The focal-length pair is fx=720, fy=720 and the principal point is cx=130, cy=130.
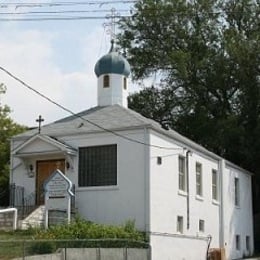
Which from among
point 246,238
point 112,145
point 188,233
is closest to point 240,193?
point 246,238

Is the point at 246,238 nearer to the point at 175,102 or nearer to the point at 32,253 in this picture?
the point at 175,102

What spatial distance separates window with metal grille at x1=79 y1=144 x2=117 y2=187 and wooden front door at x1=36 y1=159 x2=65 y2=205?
1.24m

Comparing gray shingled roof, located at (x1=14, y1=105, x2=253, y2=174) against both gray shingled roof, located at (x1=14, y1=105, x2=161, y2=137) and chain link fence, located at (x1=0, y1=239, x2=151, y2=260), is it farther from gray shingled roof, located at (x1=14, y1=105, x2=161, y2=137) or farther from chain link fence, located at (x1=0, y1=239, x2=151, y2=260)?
chain link fence, located at (x1=0, y1=239, x2=151, y2=260)

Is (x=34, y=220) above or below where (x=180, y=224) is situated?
above

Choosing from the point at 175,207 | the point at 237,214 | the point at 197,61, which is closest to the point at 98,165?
the point at 175,207

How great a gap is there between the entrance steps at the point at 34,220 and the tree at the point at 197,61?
19.2 metres

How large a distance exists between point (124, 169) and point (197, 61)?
20.6 metres

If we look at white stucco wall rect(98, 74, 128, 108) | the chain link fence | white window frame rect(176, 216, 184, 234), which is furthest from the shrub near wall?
white stucco wall rect(98, 74, 128, 108)

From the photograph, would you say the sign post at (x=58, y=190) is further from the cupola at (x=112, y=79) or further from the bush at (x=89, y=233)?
the cupola at (x=112, y=79)

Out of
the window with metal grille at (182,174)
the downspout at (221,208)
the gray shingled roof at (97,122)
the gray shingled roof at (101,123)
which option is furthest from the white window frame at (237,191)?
the gray shingled roof at (97,122)

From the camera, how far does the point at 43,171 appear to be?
109 ft

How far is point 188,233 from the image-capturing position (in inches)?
1342

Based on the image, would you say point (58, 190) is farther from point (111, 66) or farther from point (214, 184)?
point (214, 184)

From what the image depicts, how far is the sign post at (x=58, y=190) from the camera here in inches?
1160
